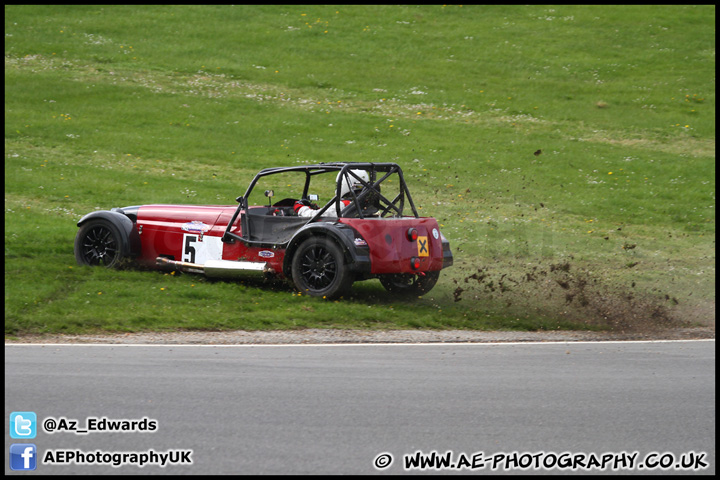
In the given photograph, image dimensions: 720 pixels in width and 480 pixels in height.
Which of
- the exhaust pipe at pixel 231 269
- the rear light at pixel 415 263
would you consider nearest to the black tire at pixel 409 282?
the rear light at pixel 415 263

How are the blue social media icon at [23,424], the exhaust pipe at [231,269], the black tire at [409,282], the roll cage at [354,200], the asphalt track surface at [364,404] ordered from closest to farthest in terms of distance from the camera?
the asphalt track surface at [364,404] → the blue social media icon at [23,424] → the roll cage at [354,200] → the exhaust pipe at [231,269] → the black tire at [409,282]

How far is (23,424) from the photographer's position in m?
5.62

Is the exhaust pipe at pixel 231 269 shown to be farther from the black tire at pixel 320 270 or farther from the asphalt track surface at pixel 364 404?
the asphalt track surface at pixel 364 404

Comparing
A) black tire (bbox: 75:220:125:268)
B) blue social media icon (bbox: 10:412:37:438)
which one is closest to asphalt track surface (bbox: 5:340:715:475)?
blue social media icon (bbox: 10:412:37:438)

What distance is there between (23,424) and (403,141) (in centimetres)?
2242

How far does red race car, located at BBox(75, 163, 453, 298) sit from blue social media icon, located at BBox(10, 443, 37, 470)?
6151 millimetres

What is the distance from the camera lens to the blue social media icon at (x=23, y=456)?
196 inches

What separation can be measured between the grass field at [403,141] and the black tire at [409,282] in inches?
12.3

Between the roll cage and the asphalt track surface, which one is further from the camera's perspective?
the roll cage

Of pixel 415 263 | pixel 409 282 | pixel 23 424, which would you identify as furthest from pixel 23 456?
pixel 409 282

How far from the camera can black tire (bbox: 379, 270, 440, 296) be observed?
12.1 m

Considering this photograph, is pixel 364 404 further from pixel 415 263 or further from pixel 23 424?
pixel 415 263

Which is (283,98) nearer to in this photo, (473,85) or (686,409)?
(473,85)

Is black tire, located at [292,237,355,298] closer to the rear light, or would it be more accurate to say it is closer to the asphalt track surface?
the rear light
